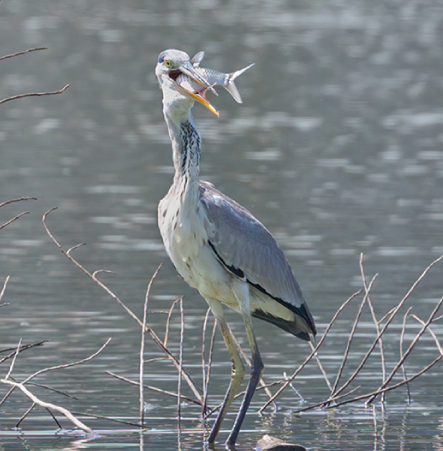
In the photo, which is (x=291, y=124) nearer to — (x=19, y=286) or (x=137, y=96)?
(x=137, y=96)

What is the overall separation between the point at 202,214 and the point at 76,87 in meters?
24.5

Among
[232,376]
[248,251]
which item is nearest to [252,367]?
[232,376]

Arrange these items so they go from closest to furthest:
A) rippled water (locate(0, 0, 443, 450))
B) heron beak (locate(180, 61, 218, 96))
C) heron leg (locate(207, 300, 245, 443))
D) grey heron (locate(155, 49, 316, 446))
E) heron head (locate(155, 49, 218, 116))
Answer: heron beak (locate(180, 61, 218, 96))
heron head (locate(155, 49, 218, 116))
grey heron (locate(155, 49, 316, 446))
heron leg (locate(207, 300, 245, 443))
rippled water (locate(0, 0, 443, 450))

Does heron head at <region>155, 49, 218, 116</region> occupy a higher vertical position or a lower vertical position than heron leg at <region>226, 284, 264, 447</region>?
higher

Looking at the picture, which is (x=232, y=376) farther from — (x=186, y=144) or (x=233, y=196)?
(x=233, y=196)

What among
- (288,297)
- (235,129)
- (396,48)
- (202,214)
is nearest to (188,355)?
(288,297)

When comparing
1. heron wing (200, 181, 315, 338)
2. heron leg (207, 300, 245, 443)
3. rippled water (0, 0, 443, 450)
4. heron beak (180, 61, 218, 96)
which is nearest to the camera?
heron beak (180, 61, 218, 96)

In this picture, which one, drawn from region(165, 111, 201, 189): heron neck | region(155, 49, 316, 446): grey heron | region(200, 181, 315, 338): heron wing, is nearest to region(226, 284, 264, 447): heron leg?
region(155, 49, 316, 446): grey heron

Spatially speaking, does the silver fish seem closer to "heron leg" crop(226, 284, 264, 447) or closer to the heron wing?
the heron wing

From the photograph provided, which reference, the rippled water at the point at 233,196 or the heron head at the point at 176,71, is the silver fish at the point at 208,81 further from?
the rippled water at the point at 233,196

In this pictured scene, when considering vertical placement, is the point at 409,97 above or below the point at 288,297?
below

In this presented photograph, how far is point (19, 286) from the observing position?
12.9 m

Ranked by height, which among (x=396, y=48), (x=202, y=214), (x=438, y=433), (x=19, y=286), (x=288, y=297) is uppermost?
(x=202, y=214)

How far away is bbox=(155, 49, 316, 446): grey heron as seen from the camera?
770 centimetres
